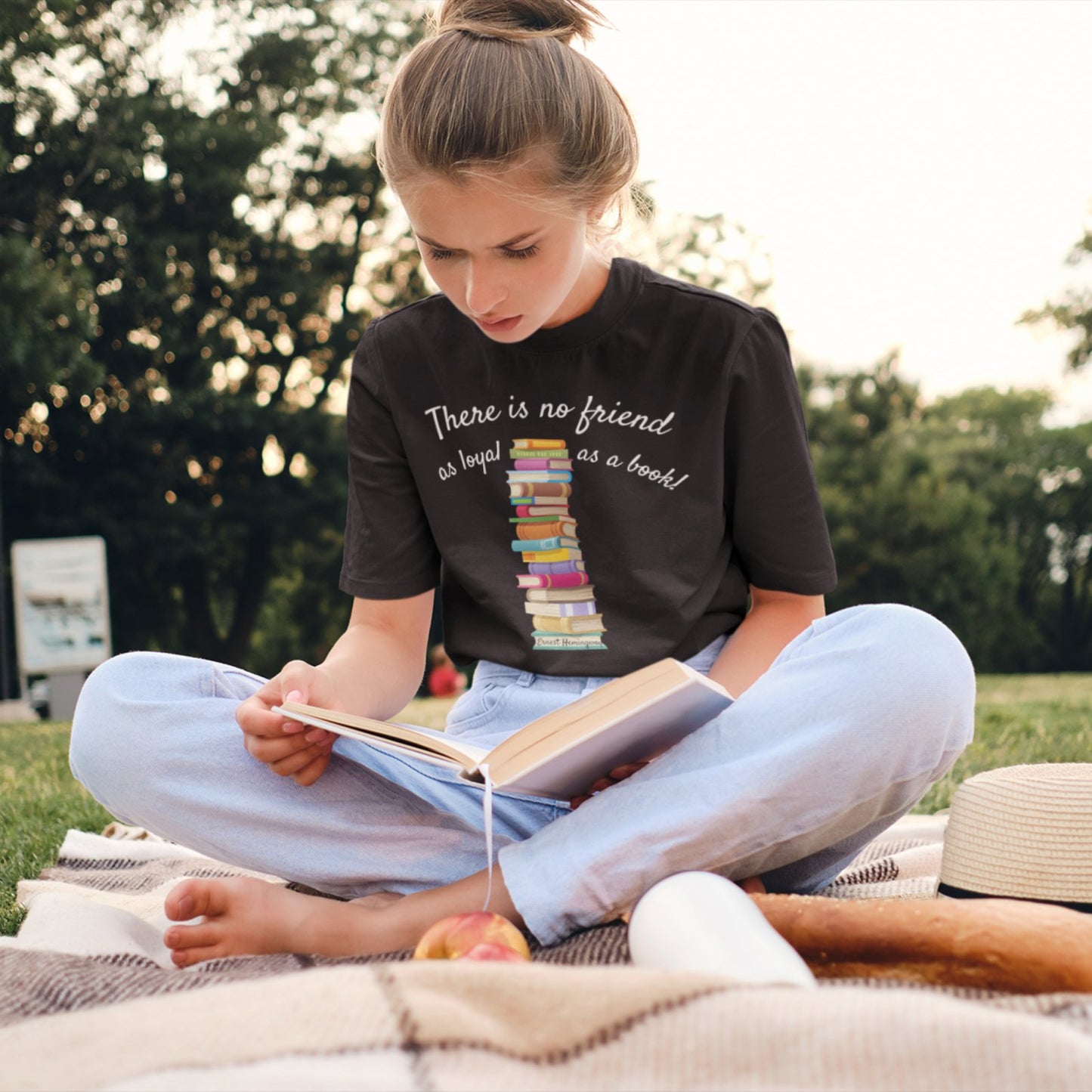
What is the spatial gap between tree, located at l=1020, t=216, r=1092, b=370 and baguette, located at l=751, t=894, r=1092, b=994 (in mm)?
17797

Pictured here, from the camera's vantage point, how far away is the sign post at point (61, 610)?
36.0 ft

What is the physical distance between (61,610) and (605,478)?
1029 centimetres

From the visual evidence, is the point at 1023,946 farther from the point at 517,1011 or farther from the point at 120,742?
the point at 120,742

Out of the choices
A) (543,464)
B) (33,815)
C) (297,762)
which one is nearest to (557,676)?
(543,464)

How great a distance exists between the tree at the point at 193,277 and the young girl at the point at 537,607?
38.1 feet

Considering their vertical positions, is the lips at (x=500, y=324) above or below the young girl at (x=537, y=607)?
above

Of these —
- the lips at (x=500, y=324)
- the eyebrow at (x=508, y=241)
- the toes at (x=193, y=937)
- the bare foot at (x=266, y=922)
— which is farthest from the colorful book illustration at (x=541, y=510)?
the toes at (x=193, y=937)

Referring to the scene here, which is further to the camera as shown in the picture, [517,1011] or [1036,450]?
[1036,450]

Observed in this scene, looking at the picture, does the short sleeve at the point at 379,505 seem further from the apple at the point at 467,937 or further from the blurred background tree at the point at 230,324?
the blurred background tree at the point at 230,324

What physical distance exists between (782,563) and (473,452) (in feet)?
1.72

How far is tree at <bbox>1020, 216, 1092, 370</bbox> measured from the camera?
17.1 metres

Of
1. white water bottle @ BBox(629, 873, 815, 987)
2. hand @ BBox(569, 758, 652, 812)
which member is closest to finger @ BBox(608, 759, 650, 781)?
hand @ BBox(569, 758, 652, 812)

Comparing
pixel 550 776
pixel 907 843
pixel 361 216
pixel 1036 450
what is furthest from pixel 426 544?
pixel 1036 450

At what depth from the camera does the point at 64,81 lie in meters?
13.9
